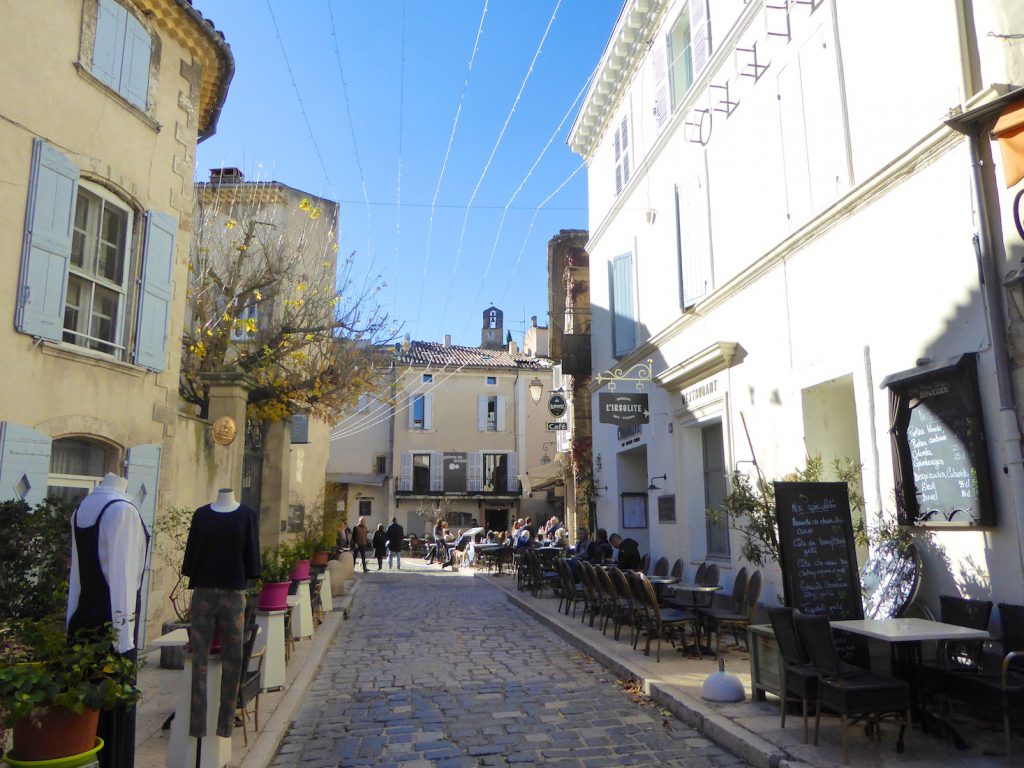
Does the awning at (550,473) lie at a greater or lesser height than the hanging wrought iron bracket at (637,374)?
lesser

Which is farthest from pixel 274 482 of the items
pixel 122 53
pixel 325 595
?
pixel 122 53

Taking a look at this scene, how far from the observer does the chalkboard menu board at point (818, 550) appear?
608 cm

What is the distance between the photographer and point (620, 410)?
42.0ft

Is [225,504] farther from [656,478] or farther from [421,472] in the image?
[421,472]

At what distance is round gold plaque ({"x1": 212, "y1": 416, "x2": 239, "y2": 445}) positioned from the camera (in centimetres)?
1055

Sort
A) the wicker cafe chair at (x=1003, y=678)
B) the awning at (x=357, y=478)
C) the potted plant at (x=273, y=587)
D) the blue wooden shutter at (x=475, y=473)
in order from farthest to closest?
the blue wooden shutter at (x=475, y=473), the awning at (x=357, y=478), the potted plant at (x=273, y=587), the wicker cafe chair at (x=1003, y=678)

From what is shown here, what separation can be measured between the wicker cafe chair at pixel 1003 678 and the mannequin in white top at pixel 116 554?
4878mm

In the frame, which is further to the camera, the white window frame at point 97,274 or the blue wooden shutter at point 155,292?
the blue wooden shutter at point 155,292

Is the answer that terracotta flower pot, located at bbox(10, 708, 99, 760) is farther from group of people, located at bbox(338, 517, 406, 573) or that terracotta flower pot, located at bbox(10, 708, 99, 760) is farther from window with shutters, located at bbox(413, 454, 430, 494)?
window with shutters, located at bbox(413, 454, 430, 494)

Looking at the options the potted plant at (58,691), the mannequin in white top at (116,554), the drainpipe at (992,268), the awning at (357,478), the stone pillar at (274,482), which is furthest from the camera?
the awning at (357,478)

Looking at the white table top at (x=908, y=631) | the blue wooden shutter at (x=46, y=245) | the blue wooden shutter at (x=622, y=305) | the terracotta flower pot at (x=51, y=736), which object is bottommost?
the terracotta flower pot at (x=51, y=736)


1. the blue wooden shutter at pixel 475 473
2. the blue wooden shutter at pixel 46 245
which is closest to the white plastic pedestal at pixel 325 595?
the blue wooden shutter at pixel 46 245

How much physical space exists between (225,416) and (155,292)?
2222 millimetres

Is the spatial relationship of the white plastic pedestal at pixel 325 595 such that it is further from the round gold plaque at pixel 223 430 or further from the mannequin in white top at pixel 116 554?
the mannequin in white top at pixel 116 554
